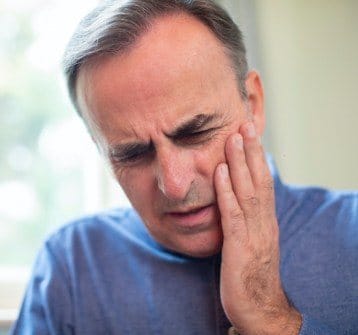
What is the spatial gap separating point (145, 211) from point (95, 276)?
0.72ft

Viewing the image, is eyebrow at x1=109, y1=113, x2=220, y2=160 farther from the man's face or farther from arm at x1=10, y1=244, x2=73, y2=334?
arm at x1=10, y1=244, x2=73, y2=334

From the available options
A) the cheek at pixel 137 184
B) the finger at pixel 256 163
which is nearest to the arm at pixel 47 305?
the cheek at pixel 137 184

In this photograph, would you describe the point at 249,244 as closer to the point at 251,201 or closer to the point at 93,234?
the point at 251,201

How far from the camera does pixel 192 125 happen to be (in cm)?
86

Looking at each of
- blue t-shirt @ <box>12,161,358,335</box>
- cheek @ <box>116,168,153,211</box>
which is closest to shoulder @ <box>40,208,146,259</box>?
blue t-shirt @ <box>12,161,358,335</box>

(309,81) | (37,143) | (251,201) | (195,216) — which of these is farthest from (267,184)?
(37,143)

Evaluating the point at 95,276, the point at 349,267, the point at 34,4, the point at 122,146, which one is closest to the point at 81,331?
the point at 95,276

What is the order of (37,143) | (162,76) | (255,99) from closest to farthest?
(162,76) → (255,99) → (37,143)

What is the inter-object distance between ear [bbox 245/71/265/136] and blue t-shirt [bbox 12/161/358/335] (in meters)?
0.15

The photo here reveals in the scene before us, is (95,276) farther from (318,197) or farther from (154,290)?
(318,197)

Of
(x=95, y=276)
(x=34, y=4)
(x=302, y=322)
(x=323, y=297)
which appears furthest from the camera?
(x=34, y=4)

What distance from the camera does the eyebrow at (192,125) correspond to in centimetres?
86

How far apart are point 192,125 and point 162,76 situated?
10 centimetres

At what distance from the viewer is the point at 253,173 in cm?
89
